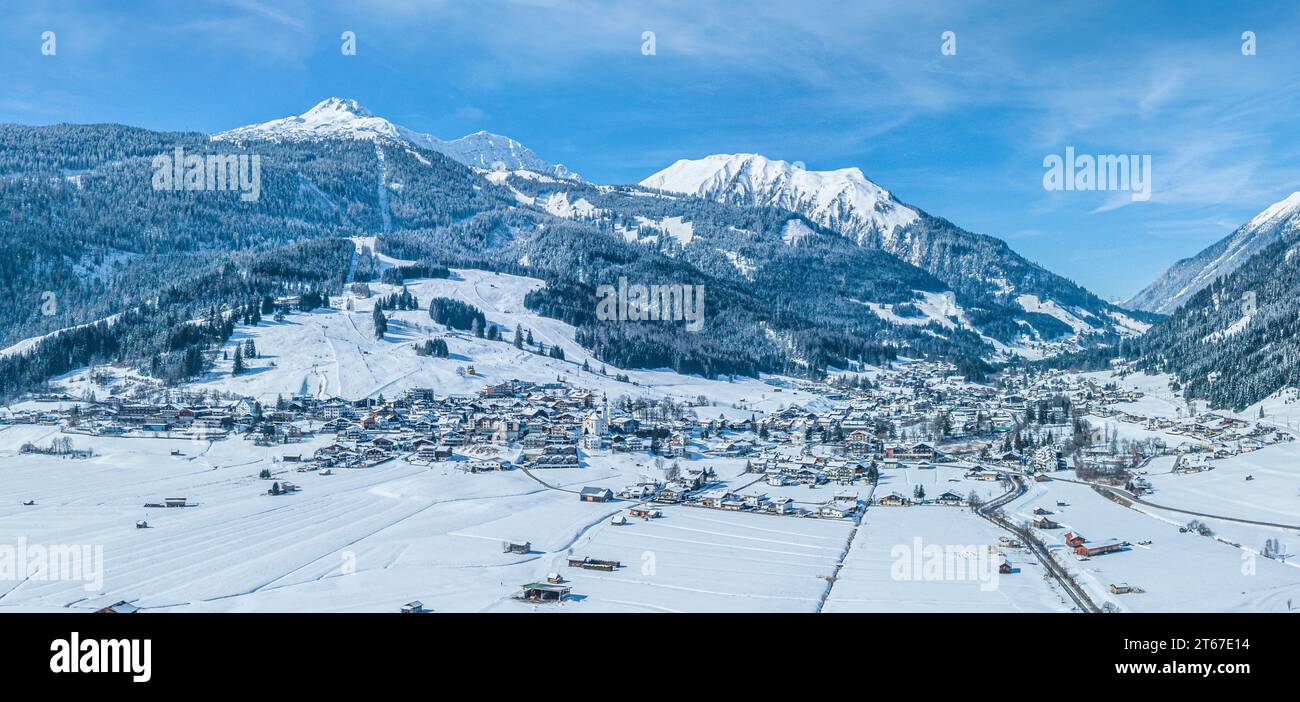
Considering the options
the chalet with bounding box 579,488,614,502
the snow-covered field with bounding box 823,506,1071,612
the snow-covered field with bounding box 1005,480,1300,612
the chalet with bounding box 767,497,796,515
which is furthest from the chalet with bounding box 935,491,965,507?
the chalet with bounding box 579,488,614,502

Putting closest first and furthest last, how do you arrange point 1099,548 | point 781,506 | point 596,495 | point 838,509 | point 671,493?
point 1099,548, point 838,509, point 781,506, point 596,495, point 671,493

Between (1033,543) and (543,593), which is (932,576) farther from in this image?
(543,593)

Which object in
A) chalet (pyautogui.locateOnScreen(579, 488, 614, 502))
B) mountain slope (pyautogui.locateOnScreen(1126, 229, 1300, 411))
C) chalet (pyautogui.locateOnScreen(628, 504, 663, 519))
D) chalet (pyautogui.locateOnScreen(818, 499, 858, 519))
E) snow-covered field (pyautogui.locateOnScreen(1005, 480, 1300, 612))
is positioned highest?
mountain slope (pyautogui.locateOnScreen(1126, 229, 1300, 411))

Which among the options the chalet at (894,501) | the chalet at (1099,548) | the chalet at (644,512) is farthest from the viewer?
the chalet at (894,501)

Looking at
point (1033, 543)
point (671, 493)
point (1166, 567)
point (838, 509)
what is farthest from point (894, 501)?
point (1166, 567)

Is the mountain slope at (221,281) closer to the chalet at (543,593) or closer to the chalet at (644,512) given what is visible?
the chalet at (644,512)

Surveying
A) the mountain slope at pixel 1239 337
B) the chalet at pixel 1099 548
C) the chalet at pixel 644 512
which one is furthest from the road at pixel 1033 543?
the mountain slope at pixel 1239 337

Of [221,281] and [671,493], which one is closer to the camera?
[671,493]

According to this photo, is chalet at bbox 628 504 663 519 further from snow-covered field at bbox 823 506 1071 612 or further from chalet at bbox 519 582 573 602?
chalet at bbox 519 582 573 602

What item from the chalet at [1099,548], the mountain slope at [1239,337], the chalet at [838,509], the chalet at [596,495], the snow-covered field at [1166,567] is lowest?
the snow-covered field at [1166,567]

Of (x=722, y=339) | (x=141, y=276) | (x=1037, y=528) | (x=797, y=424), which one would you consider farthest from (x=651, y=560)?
(x=141, y=276)
